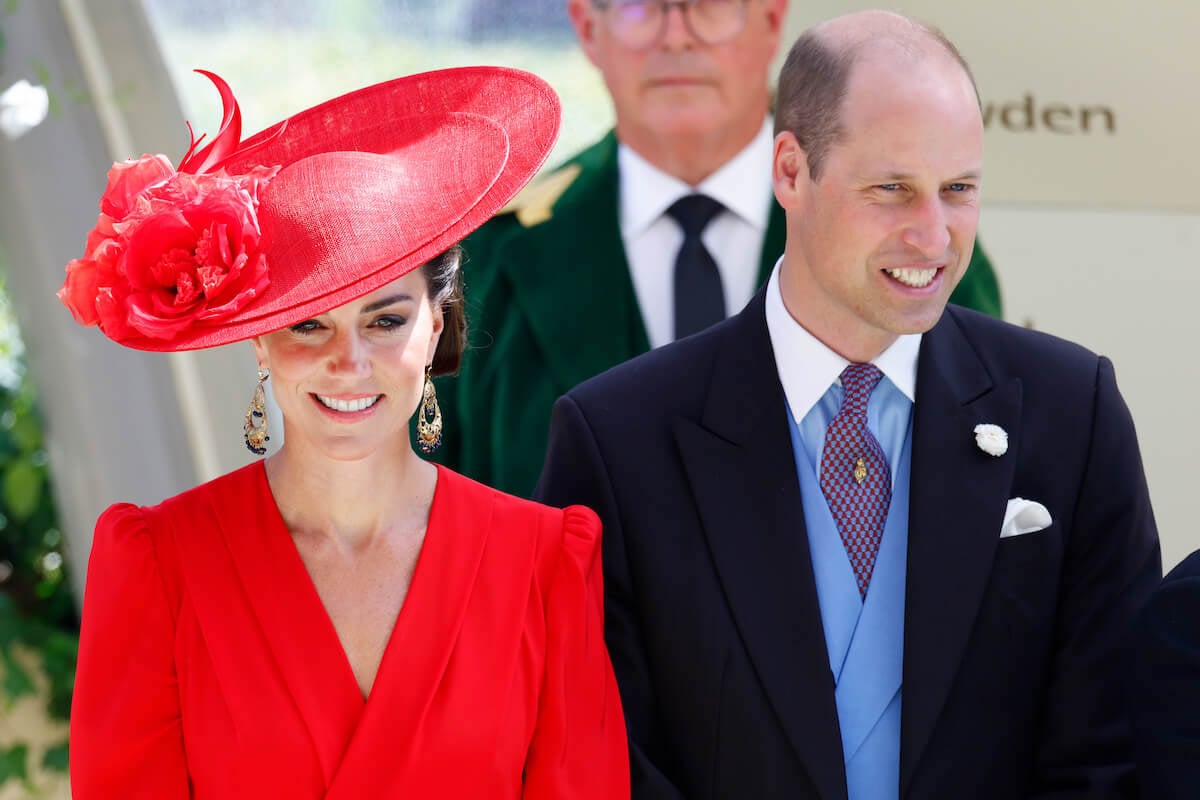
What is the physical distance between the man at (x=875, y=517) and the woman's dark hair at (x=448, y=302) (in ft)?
0.62

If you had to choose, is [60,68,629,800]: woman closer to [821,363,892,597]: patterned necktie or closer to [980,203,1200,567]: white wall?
[821,363,892,597]: patterned necktie

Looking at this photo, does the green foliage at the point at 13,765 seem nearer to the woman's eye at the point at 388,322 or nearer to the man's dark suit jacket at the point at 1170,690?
the woman's eye at the point at 388,322

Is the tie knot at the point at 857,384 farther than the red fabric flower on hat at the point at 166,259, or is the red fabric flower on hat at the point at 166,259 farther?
the tie knot at the point at 857,384

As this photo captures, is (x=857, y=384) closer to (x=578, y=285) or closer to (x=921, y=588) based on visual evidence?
(x=921, y=588)

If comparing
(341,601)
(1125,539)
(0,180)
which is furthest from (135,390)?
(1125,539)

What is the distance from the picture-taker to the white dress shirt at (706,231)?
3.06 m

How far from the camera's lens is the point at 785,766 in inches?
82.9

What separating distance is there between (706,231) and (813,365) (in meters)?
0.92

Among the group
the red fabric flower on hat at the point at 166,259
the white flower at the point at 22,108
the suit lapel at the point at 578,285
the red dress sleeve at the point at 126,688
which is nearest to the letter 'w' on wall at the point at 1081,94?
the suit lapel at the point at 578,285

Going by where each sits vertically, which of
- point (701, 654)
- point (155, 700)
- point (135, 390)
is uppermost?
point (135, 390)

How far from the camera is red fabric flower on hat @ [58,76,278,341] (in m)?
1.83

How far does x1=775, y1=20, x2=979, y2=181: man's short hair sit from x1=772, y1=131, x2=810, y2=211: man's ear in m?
0.01

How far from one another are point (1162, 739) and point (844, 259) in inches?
29.7

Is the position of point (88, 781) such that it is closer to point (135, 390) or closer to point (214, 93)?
point (135, 390)
